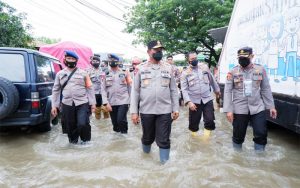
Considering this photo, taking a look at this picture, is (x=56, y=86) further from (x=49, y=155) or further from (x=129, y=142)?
(x=129, y=142)

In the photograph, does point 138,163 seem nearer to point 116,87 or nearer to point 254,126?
point 254,126

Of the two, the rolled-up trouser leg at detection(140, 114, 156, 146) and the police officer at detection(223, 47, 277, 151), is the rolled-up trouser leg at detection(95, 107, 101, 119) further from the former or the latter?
the police officer at detection(223, 47, 277, 151)

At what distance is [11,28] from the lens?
12.4 meters

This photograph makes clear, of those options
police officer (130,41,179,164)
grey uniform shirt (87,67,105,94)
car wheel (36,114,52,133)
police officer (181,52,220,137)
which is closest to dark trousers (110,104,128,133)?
police officer (181,52,220,137)

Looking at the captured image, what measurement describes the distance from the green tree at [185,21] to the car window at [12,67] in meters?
13.9

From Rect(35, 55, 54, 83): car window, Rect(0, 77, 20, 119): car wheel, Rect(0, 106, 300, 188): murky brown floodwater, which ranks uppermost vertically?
Rect(35, 55, 54, 83): car window

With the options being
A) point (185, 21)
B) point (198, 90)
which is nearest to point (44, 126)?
point (198, 90)

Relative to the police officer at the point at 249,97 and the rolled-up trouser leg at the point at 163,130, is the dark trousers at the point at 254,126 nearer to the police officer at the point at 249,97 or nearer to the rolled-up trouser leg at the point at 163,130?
the police officer at the point at 249,97

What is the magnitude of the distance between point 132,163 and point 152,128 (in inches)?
24.1

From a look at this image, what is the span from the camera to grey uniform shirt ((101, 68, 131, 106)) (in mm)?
6223

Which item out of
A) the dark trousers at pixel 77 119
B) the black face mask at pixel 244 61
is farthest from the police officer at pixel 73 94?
the black face mask at pixel 244 61

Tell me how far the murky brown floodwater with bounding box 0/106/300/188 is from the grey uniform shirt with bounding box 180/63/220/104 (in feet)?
2.69

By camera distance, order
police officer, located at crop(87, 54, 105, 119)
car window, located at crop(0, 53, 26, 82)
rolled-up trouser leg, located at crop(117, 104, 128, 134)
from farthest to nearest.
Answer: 1. police officer, located at crop(87, 54, 105, 119)
2. rolled-up trouser leg, located at crop(117, 104, 128, 134)
3. car window, located at crop(0, 53, 26, 82)

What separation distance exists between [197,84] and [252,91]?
1456 mm
